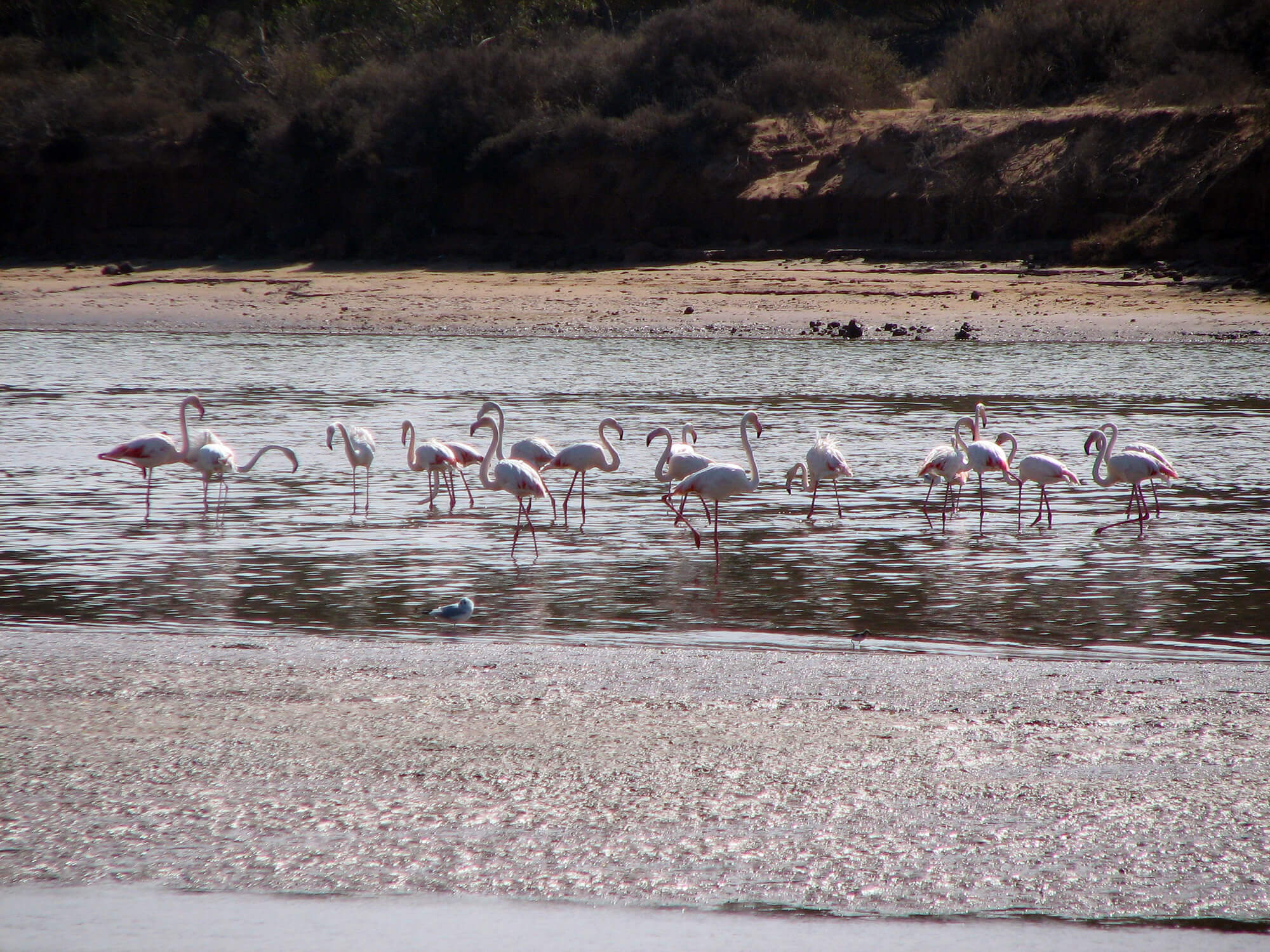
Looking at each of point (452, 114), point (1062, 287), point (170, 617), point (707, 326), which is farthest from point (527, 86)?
point (170, 617)

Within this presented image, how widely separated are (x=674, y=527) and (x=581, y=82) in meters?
24.5

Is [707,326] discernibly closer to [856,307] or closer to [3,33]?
[856,307]

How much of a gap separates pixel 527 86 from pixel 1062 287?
15215 mm

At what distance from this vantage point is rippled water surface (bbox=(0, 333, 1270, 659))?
6680 mm

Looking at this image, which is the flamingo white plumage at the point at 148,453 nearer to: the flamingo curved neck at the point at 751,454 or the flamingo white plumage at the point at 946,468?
the flamingo curved neck at the point at 751,454

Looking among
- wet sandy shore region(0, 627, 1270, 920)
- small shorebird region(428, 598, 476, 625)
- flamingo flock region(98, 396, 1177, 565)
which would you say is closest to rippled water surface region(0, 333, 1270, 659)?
small shorebird region(428, 598, 476, 625)

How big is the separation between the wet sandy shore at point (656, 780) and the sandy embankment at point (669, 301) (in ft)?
53.9

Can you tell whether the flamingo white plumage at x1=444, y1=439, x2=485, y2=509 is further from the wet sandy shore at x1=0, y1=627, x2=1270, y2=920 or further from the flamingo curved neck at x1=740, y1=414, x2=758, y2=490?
the wet sandy shore at x1=0, y1=627, x2=1270, y2=920

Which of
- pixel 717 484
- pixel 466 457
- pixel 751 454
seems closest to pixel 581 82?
pixel 466 457

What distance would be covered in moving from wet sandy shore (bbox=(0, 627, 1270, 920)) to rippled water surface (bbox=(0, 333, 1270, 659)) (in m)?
1.00

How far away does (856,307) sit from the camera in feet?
73.6

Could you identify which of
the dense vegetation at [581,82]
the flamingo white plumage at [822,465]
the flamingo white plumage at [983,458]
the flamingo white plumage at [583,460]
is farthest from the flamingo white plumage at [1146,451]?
the dense vegetation at [581,82]

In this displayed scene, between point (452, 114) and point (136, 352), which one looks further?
point (452, 114)

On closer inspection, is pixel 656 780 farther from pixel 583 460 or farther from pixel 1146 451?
pixel 1146 451
